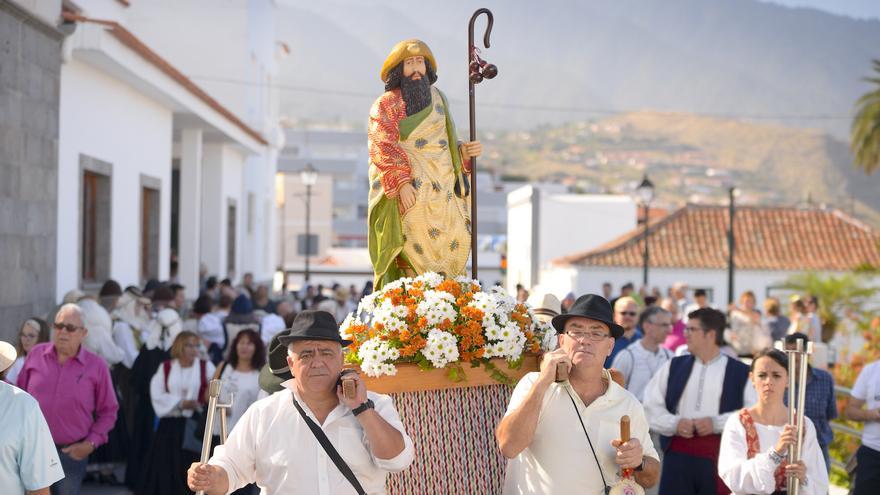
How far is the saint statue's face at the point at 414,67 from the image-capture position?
7090mm

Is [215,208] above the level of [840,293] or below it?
above

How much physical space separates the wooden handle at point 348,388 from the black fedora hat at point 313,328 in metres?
0.21

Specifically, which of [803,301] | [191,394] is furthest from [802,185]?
[191,394]

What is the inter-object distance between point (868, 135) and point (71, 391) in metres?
33.5

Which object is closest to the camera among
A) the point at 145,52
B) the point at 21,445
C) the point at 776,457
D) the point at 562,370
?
the point at 562,370

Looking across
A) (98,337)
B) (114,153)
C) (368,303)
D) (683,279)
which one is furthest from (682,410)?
(683,279)

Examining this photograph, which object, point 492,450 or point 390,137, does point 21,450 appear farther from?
point 390,137

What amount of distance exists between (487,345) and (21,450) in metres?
A: 2.56

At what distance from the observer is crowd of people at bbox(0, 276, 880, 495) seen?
482cm

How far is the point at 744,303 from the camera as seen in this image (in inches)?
686

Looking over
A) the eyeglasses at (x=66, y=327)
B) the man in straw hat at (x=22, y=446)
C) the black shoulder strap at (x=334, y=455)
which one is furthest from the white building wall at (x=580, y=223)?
the black shoulder strap at (x=334, y=455)

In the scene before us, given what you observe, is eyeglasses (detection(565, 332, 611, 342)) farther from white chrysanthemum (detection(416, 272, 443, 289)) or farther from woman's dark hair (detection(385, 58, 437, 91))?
woman's dark hair (detection(385, 58, 437, 91))

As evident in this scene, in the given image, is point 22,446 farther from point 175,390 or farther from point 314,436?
point 175,390

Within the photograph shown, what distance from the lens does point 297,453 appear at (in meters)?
4.78
